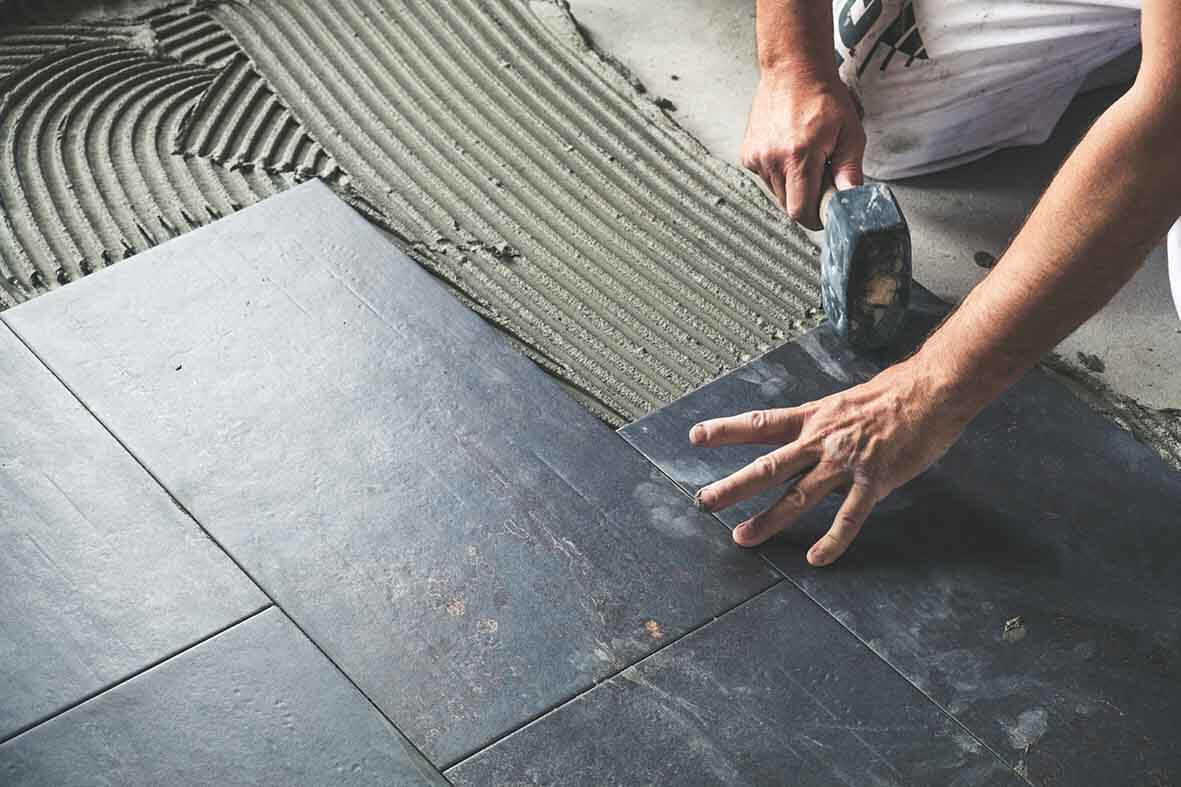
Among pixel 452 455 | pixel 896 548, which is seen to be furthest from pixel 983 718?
pixel 452 455

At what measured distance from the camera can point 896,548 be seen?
204 cm

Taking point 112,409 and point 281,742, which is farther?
point 112,409

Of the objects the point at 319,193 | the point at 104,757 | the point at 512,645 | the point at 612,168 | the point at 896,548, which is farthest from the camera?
the point at 612,168

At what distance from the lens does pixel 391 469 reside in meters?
2.07

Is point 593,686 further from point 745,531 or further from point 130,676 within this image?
point 130,676

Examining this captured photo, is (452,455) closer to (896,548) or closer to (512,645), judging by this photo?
(512,645)

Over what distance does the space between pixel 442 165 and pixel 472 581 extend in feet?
3.57

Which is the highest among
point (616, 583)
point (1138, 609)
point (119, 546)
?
point (119, 546)

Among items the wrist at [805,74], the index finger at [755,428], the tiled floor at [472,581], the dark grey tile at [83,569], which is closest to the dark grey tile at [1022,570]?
the tiled floor at [472,581]

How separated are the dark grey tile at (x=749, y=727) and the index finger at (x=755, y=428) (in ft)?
0.91

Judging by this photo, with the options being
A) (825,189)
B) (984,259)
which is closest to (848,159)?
(825,189)

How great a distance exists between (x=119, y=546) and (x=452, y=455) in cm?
51

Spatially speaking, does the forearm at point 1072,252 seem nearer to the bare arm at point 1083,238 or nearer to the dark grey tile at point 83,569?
the bare arm at point 1083,238

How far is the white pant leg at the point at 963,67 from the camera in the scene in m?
2.64
